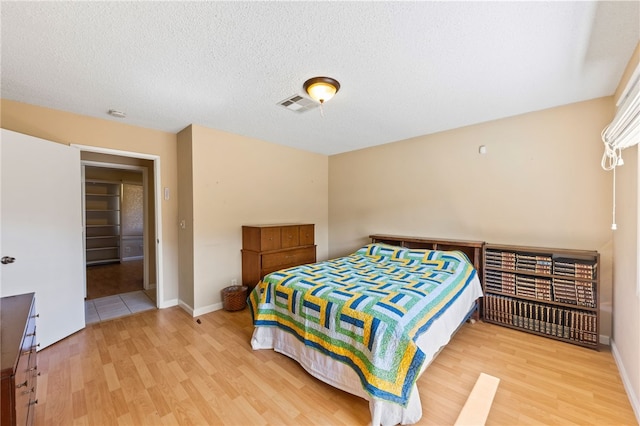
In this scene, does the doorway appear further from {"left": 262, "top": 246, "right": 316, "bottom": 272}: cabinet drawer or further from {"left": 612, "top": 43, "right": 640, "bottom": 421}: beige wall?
{"left": 612, "top": 43, "right": 640, "bottom": 421}: beige wall

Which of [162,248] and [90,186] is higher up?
[90,186]

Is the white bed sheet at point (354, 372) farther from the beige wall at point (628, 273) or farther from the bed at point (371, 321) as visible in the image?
the beige wall at point (628, 273)

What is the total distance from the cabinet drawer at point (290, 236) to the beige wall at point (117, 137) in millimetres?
1502

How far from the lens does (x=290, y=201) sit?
455 cm

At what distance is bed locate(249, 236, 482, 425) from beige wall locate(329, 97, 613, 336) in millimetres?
607

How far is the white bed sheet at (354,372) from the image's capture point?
159 centimetres

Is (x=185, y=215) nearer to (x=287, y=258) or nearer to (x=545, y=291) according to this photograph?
(x=287, y=258)

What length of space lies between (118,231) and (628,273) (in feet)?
29.3

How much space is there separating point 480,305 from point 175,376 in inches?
127

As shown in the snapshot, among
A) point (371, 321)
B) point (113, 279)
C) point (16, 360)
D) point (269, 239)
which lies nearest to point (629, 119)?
point (371, 321)

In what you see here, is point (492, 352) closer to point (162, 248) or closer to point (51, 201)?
point (162, 248)

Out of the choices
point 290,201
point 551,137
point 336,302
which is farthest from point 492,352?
point 290,201

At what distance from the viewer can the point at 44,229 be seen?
2.53 meters

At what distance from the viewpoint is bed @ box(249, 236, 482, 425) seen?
1.59 metres
